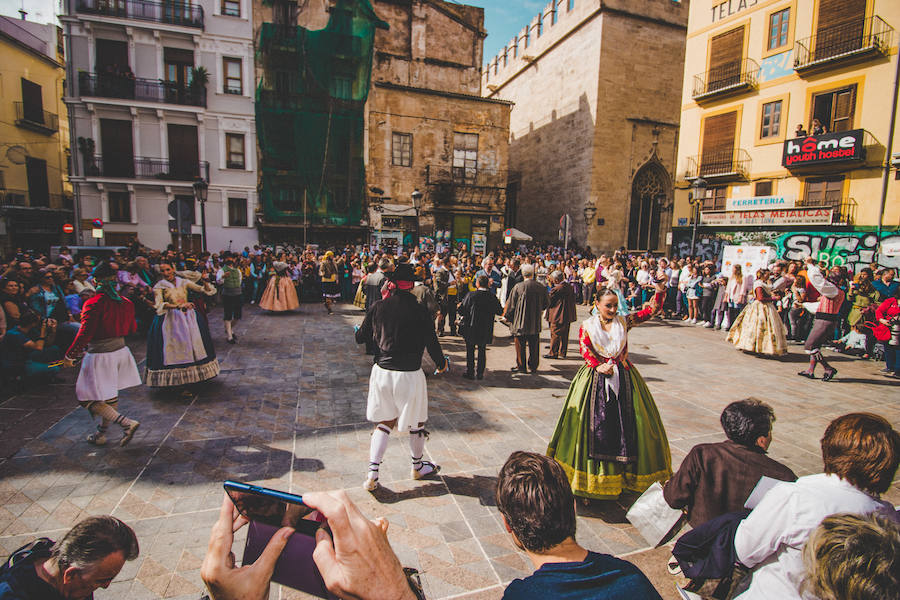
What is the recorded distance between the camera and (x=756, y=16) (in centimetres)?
1791

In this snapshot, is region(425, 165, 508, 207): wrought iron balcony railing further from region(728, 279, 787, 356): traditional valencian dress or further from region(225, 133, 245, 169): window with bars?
region(728, 279, 787, 356): traditional valencian dress

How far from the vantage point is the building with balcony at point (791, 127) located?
48.9 feet

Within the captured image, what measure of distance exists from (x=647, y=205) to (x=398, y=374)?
25240 millimetres

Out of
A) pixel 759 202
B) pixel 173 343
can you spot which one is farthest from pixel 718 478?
pixel 759 202

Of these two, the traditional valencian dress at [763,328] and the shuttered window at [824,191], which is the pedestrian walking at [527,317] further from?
the shuttered window at [824,191]

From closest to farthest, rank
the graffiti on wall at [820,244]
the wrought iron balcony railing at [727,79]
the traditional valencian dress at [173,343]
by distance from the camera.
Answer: the traditional valencian dress at [173,343], the graffiti on wall at [820,244], the wrought iron balcony railing at [727,79]

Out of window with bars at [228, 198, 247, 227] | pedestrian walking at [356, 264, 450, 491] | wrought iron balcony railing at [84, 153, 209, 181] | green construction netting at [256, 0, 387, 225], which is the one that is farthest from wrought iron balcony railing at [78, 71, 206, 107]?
pedestrian walking at [356, 264, 450, 491]

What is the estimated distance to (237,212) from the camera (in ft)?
73.1

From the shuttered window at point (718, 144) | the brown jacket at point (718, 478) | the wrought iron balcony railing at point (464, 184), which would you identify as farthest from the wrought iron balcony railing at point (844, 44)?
the brown jacket at point (718, 478)

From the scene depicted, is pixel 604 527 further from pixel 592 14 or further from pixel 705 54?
pixel 592 14

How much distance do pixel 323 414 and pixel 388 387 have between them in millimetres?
2073

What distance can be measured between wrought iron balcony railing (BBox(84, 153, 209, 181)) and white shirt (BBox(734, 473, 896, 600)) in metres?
24.3

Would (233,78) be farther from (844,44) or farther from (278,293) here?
(844,44)

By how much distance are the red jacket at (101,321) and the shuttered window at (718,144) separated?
2145 cm
